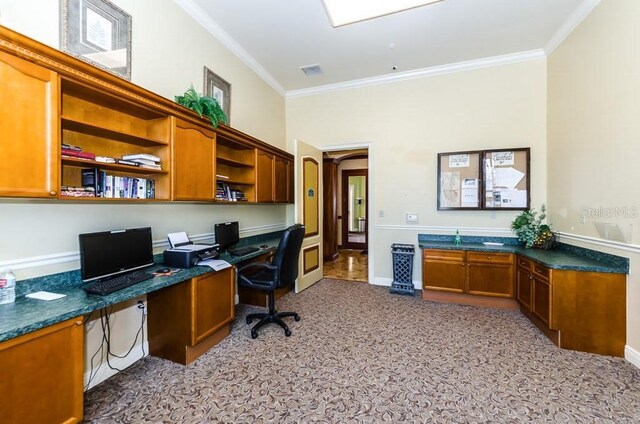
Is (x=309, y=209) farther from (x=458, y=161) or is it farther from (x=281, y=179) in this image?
(x=458, y=161)

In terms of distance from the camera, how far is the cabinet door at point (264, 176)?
11.5 feet

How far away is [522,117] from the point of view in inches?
147

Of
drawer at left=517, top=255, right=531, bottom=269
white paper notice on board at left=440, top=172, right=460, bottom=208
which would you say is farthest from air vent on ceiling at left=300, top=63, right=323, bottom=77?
drawer at left=517, top=255, right=531, bottom=269

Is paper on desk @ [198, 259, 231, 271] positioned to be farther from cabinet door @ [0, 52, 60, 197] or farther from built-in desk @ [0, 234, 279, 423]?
cabinet door @ [0, 52, 60, 197]

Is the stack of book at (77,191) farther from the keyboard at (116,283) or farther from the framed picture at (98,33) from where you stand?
the framed picture at (98,33)

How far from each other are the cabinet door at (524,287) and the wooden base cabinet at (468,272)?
0.28 feet

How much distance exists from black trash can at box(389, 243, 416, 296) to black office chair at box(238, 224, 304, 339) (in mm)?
1795

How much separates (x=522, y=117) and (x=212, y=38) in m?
4.18

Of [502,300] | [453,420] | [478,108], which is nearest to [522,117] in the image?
[478,108]

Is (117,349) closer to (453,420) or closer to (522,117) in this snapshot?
(453,420)

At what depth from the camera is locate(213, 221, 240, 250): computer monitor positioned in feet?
10.2

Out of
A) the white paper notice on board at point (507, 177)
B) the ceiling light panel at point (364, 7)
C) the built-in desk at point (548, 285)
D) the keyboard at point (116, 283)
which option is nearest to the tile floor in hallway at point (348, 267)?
the built-in desk at point (548, 285)

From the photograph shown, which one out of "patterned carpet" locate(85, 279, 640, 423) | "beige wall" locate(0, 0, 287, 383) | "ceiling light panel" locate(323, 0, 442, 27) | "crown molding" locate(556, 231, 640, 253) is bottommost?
"patterned carpet" locate(85, 279, 640, 423)

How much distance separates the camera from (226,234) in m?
3.22
